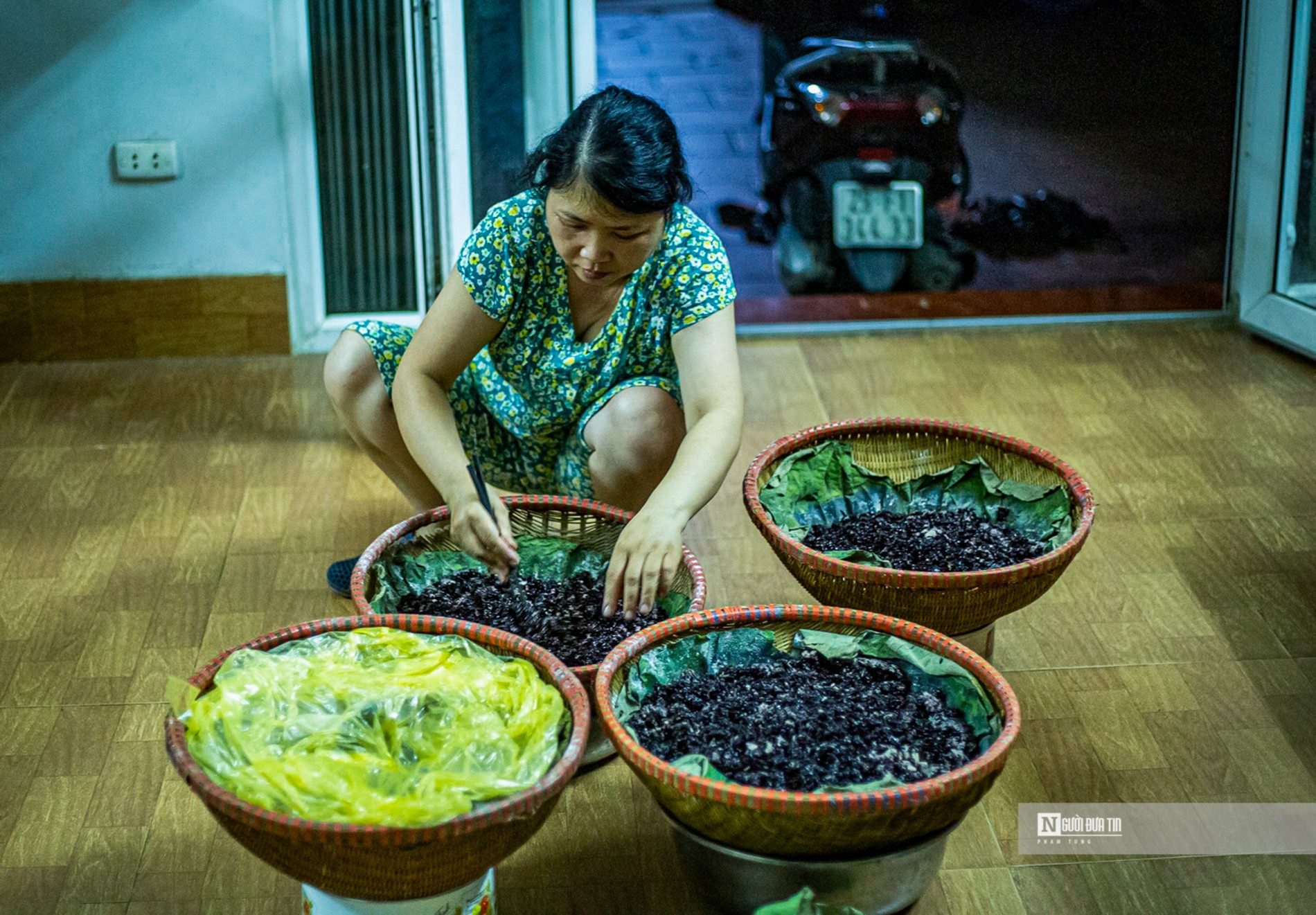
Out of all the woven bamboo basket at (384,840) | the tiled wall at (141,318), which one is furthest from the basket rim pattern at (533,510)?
the tiled wall at (141,318)

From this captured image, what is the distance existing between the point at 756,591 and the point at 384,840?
1120 millimetres

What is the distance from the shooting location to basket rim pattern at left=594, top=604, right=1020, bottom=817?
1359 millimetres

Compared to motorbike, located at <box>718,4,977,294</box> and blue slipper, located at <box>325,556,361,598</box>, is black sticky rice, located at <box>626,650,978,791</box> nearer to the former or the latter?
blue slipper, located at <box>325,556,361,598</box>

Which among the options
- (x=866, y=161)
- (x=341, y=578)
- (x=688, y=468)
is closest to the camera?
(x=688, y=468)

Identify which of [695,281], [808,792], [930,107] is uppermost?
[930,107]

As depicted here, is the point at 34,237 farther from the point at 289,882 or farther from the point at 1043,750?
the point at 1043,750

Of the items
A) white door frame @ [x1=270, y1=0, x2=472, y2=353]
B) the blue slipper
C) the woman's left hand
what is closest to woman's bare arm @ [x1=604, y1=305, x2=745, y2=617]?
the woman's left hand

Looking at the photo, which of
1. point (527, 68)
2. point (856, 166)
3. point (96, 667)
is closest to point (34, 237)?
point (527, 68)

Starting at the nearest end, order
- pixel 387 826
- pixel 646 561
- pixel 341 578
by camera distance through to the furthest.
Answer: pixel 387 826, pixel 646 561, pixel 341 578

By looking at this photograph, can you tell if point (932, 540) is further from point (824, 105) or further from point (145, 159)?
point (145, 159)

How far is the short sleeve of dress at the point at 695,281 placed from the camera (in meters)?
1.95

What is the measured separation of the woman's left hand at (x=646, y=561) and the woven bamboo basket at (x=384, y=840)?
0.30 meters

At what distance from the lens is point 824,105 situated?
3.64 meters

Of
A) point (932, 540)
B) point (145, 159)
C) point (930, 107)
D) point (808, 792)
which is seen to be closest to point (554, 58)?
point (145, 159)
